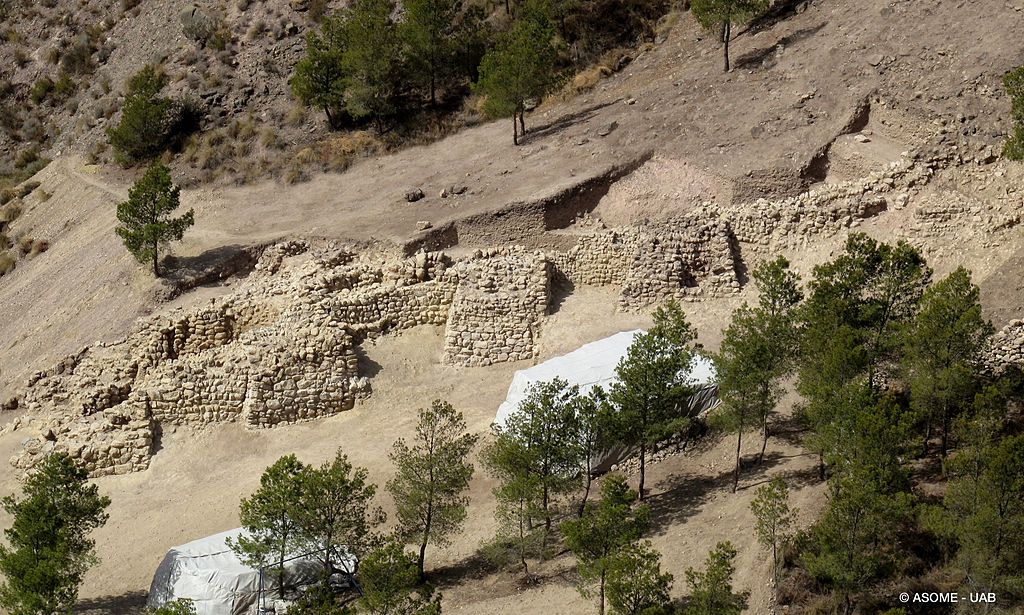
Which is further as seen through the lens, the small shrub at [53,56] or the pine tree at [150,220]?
the small shrub at [53,56]

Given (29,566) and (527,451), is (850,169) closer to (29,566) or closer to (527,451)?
(527,451)

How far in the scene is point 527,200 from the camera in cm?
4106

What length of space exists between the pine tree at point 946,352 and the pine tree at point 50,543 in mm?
19696

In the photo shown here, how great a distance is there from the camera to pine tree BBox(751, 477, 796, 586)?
939 inches

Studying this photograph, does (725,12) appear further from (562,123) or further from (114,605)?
(114,605)

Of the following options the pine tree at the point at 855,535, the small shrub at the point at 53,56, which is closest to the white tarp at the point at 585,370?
the pine tree at the point at 855,535

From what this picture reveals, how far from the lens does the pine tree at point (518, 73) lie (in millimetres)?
44969

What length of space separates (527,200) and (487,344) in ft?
22.5

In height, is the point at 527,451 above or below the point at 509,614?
above

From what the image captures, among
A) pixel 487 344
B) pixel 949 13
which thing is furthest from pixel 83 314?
pixel 949 13

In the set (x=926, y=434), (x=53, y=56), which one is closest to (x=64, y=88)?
(x=53, y=56)

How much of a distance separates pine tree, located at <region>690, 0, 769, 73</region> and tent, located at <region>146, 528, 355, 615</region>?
2771 centimetres

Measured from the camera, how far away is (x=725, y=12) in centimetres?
4550

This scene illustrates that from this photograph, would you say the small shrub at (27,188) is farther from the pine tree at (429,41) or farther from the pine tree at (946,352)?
the pine tree at (946,352)
